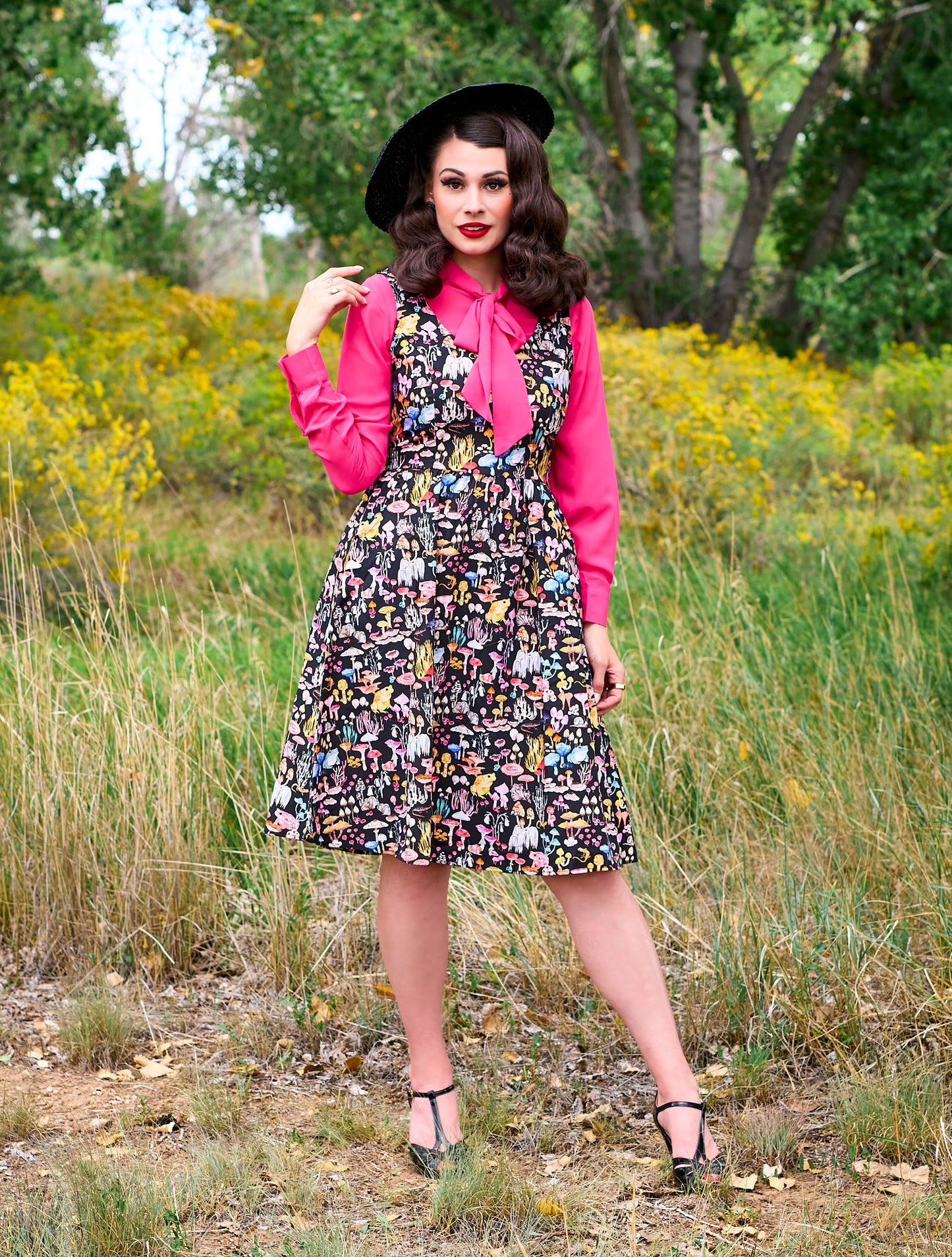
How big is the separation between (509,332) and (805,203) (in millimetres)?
13566

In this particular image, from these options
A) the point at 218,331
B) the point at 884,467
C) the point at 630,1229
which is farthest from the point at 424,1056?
the point at 218,331

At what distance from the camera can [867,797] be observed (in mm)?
3352

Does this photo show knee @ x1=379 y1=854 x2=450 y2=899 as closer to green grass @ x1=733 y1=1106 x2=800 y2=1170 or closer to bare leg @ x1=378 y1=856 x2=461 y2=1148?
bare leg @ x1=378 y1=856 x2=461 y2=1148

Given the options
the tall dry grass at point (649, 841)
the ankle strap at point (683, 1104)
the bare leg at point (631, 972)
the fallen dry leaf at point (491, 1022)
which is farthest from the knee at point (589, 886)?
the fallen dry leaf at point (491, 1022)

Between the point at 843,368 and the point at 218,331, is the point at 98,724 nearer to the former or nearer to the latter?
the point at 218,331

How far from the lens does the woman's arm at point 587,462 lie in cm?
243

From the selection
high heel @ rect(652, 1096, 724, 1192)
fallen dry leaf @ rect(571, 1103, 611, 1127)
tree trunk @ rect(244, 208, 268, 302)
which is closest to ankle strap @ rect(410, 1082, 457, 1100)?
fallen dry leaf @ rect(571, 1103, 611, 1127)

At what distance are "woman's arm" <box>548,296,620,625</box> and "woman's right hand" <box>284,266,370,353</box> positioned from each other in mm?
435

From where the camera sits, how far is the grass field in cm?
232

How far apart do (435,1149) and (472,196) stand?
1.75 metres

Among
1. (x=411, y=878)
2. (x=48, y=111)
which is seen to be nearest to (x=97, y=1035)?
(x=411, y=878)

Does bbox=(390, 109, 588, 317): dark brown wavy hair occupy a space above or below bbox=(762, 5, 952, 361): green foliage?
below

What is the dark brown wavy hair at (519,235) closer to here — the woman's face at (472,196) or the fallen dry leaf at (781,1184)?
the woman's face at (472,196)

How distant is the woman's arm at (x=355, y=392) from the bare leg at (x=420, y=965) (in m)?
0.72
